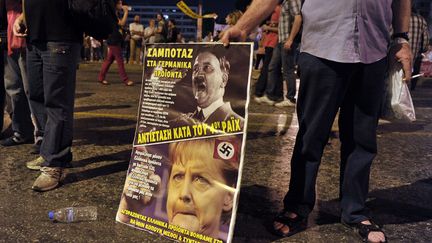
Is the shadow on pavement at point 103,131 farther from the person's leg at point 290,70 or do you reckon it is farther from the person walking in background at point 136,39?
the person walking in background at point 136,39

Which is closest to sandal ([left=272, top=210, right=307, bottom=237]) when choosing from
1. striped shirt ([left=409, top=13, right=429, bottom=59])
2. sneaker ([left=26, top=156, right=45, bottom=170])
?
sneaker ([left=26, top=156, right=45, bottom=170])

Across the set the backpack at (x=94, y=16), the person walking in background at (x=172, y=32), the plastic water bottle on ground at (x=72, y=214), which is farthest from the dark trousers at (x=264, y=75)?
the person walking in background at (x=172, y=32)

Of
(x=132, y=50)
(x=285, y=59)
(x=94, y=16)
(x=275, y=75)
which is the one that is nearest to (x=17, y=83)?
(x=94, y=16)

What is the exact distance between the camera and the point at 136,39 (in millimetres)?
16219

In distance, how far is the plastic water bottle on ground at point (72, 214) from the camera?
105 inches

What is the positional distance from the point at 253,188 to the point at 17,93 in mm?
2511

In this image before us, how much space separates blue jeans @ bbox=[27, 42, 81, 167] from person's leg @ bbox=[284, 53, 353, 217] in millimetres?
1710

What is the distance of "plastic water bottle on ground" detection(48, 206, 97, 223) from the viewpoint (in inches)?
105

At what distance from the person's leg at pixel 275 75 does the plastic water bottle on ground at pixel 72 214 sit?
4.91 meters

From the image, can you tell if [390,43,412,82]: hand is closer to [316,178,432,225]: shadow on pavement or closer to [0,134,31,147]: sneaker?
[316,178,432,225]: shadow on pavement

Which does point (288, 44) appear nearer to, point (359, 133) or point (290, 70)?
point (290, 70)

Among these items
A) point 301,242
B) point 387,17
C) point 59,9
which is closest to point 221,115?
point 301,242

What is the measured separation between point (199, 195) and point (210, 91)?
55cm

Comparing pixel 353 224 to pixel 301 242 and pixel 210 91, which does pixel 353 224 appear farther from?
pixel 210 91
